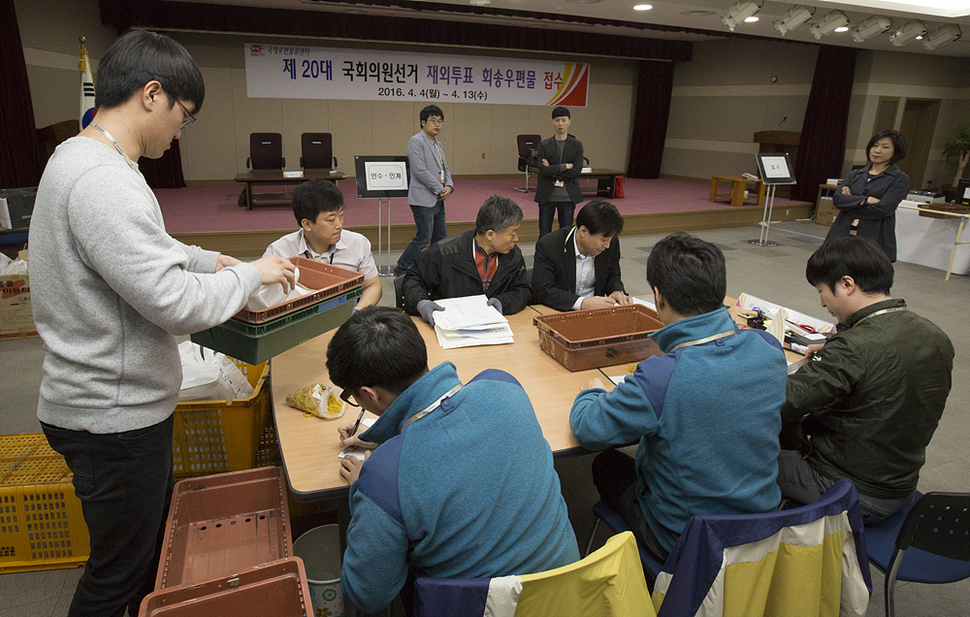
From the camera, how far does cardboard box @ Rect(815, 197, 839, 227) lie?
29.1ft

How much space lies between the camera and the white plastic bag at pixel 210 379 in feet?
6.37

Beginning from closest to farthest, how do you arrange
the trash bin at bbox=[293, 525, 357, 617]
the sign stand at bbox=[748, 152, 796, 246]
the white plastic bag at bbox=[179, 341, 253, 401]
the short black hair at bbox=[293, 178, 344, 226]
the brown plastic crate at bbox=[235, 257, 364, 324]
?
the brown plastic crate at bbox=[235, 257, 364, 324]
the trash bin at bbox=[293, 525, 357, 617]
the white plastic bag at bbox=[179, 341, 253, 401]
the short black hair at bbox=[293, 178, 344, 226]
the sign stand at bbox=[748, 152, 796, 246]

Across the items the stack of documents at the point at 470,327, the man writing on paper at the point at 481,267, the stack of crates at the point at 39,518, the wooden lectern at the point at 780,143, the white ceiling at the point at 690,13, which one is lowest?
the stack of crates at the point at 39,518

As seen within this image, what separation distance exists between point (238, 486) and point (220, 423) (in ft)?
0.91

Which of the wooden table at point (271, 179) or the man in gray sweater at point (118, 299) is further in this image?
the wooden table at point (271, 179)

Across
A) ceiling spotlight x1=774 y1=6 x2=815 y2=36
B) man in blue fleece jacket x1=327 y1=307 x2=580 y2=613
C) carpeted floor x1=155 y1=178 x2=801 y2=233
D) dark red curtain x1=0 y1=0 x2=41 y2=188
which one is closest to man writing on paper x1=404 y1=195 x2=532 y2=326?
man in blue fleece jacket x1=327 y1=307 x2=580 y2=613

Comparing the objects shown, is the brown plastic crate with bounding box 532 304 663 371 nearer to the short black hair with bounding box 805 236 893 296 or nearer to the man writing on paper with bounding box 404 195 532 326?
the man writing on paper with bounding box 404 195 532 326

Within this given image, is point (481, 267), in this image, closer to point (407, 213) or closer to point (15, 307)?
point (15, 307)

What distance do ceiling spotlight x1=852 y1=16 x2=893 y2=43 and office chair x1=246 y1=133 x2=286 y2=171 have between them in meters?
7.25

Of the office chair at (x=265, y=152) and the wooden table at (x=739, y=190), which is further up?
the office chair at (x=265, y=152)

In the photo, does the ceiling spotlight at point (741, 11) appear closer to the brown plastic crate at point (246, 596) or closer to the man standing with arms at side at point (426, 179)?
the man standing with arms at side at point (426, 179)

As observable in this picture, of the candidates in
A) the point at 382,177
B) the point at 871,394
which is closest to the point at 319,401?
the point at 871,394

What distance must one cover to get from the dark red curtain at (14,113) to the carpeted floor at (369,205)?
1355mm

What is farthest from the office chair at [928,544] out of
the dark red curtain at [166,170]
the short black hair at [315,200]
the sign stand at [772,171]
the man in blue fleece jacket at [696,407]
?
the dark red curtain at [166,170]
